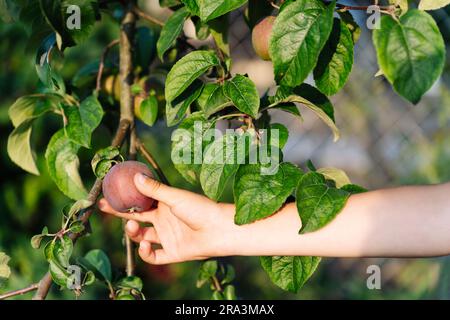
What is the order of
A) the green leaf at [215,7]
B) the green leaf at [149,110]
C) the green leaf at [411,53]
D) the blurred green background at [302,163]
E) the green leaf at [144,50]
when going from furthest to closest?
1. the blurred green background at [302,163]
2. the green leaf at [144,50]
3. the green leaf at [149,110]
4. the green leaf at [215,7]
5. the green leaf at [411,53]

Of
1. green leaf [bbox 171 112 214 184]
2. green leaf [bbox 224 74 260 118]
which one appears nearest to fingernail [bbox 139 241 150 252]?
green leaf [bbox 171 112 214 184]

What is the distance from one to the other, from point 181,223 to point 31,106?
1.08 feet

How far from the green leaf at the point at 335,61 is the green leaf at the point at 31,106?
0.49 metres

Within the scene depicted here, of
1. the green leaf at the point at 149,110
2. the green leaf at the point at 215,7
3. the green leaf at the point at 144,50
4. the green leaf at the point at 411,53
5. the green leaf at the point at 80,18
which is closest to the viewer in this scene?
the green leaf at the point at 411,53

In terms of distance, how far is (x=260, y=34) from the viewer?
977mm

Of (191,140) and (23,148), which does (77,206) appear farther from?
(23,148)

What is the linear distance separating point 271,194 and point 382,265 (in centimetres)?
227

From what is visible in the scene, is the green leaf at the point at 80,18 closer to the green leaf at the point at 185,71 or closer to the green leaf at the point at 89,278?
the green leaf at the point at 185,71

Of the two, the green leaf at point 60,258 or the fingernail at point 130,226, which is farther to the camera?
the fingernail at point 130,226

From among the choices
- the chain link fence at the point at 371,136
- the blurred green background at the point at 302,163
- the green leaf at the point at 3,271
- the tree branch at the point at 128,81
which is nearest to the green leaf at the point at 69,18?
the tree branch at the point at 128,81

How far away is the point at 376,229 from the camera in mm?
889

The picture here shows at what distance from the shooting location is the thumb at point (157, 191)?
3.15 ft

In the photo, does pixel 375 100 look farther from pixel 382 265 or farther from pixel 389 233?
pixel 389 233

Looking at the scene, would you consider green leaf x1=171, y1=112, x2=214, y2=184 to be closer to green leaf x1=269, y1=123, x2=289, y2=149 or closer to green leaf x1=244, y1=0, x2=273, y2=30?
green leaf x1=269, y1=123, x2=289, y2=149
